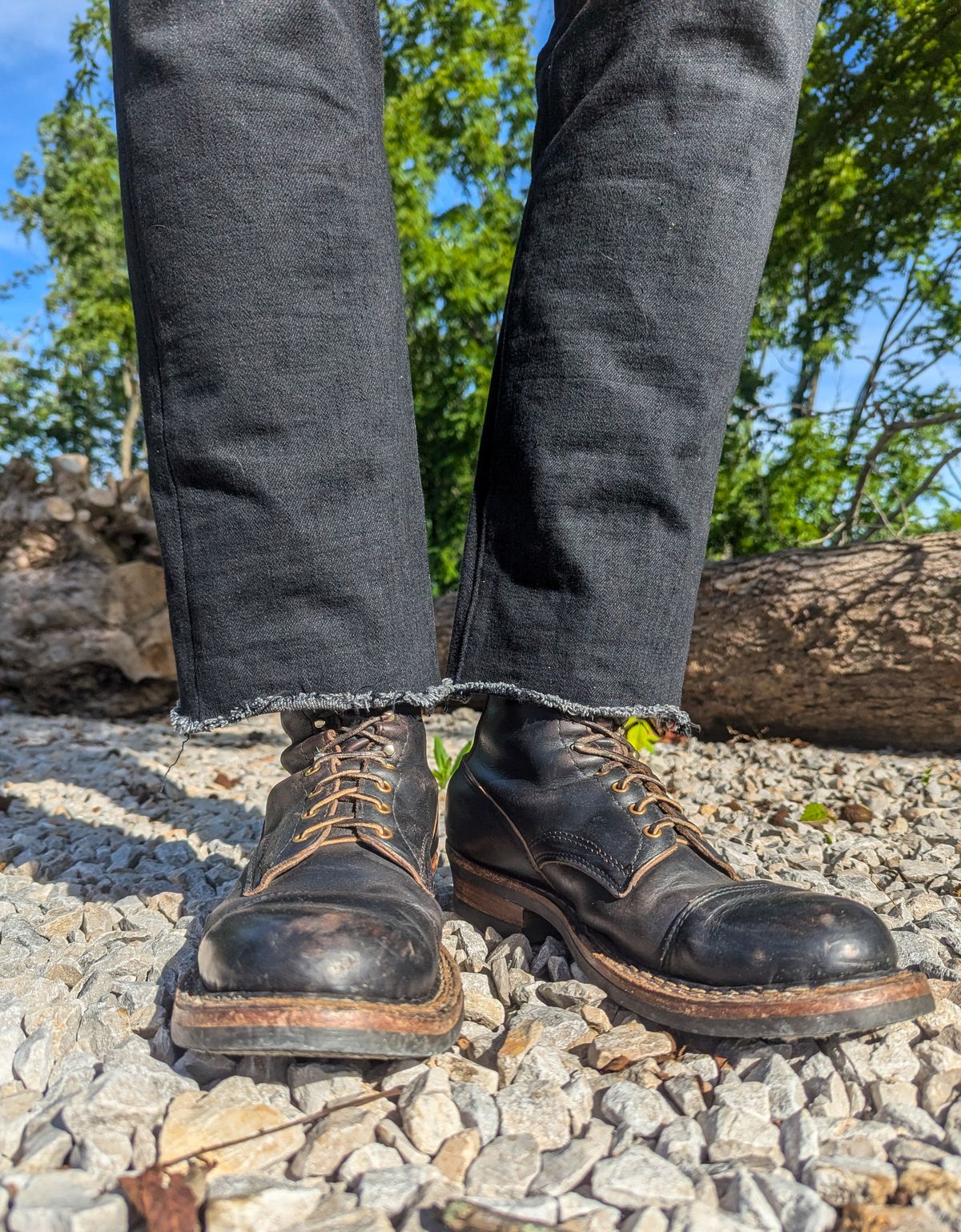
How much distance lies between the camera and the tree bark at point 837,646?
9.02 feet

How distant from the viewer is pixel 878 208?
3.52m

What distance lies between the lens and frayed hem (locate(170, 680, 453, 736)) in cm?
109

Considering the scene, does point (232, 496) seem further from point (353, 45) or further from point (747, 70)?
point (747, 70)

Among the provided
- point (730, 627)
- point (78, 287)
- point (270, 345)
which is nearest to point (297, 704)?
point (270, 345)

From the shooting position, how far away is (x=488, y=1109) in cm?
86

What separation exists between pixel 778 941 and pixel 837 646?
212 centimetres

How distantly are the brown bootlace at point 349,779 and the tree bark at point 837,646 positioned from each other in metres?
2.12

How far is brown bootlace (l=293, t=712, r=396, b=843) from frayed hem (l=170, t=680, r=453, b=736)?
0.04 metres

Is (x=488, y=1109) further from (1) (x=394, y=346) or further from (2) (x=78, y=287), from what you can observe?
(2) (x=78, y=287)

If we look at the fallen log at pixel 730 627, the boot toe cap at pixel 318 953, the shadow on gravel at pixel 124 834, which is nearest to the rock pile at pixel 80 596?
the fallen log at pixel 730 627

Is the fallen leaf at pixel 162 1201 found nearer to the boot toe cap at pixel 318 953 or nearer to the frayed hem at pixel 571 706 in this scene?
the boot toe cap at pixel 318 953

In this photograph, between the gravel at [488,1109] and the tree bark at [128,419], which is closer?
the gravel at [488,1109]

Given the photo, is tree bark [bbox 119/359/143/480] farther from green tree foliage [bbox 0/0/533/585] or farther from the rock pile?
the rock pile

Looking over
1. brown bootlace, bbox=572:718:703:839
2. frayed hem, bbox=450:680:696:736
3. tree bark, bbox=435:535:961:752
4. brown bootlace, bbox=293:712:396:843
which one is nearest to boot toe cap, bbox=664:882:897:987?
brown bootlace, bbox=572:718:703:839
